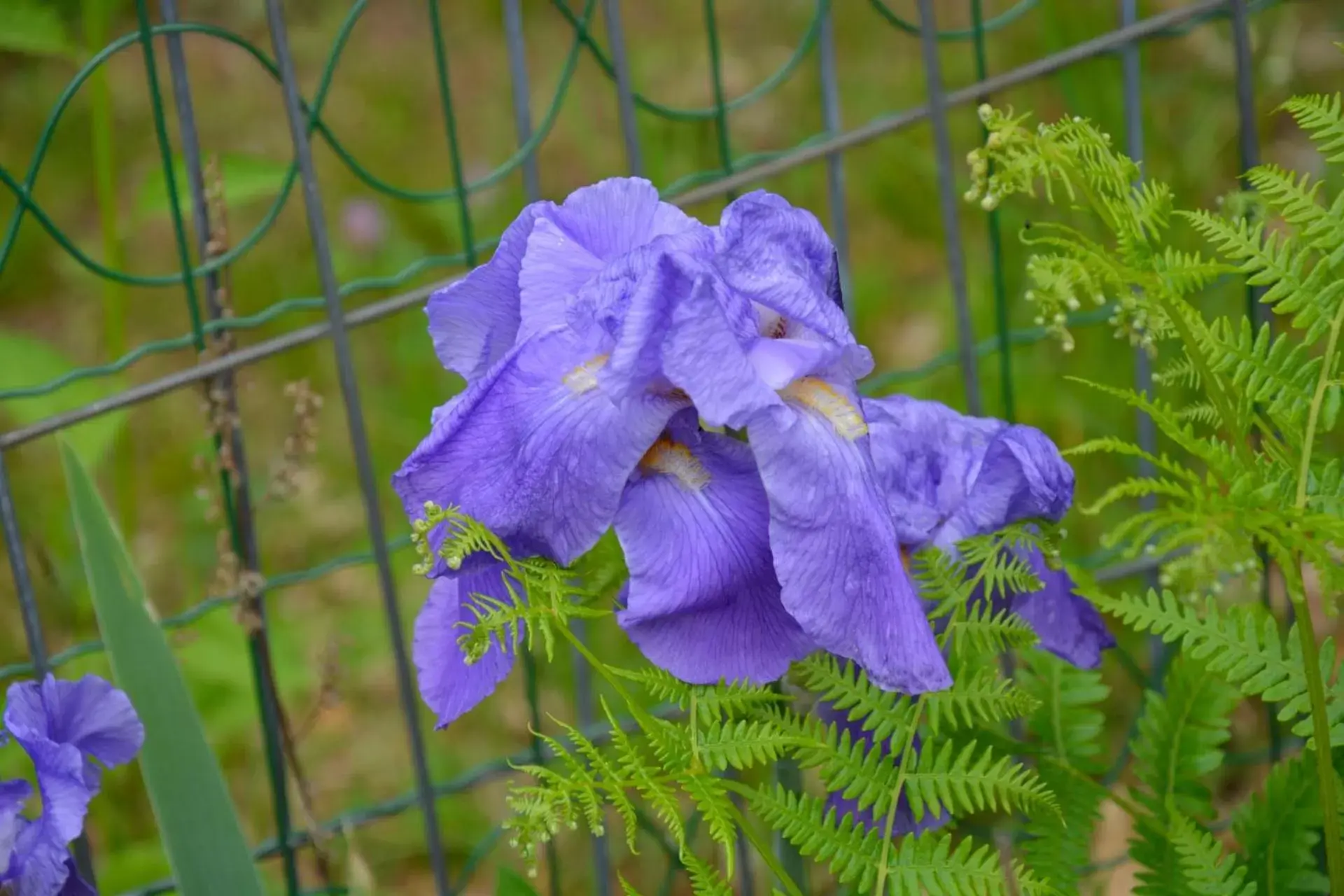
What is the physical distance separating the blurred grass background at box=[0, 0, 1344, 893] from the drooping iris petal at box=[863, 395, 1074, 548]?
511 millimetres

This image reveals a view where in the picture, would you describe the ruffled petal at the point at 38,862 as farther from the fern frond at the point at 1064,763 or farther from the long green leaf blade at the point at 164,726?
the fern frond at the point at 1064,763

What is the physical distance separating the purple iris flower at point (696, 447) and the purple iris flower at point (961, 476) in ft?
0.30

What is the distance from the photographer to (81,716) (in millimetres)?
892

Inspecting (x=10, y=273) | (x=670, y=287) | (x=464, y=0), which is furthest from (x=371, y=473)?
(x=464, y=0)

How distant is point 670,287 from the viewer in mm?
686

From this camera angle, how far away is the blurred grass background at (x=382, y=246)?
167 cm

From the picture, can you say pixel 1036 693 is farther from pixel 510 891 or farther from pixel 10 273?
pixel 10 273

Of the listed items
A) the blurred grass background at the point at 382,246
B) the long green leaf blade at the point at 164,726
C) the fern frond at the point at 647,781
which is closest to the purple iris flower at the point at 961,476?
the fern frond at the point at 647,781

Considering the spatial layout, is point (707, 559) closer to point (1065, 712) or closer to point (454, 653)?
point (454, 653)

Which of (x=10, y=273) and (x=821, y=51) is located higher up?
(x=821, y=51)

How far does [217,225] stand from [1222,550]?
0.72m

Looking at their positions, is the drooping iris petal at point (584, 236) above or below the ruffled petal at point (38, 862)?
above

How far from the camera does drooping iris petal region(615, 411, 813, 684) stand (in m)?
0.72

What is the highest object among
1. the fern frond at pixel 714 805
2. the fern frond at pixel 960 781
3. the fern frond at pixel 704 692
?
the fern frond at pixel 704 692
